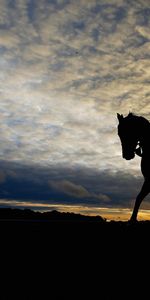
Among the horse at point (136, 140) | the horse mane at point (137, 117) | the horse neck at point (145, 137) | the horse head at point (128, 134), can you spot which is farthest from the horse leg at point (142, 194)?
the horse mane at point (137, 117)

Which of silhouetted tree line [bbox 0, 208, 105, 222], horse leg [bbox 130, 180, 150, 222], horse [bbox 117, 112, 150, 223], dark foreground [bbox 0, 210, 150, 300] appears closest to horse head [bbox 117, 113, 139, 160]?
horse [bbox 117, 112, 150, 223]

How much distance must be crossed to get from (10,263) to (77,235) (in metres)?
3.15

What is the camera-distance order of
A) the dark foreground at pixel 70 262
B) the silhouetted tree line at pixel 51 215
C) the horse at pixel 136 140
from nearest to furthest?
1. the dark foreground at pixel 70 262
2. the horse at pixel 136 140
3. the silhouetted tree line at pixel 51 215

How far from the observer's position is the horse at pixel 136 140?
11398 mm

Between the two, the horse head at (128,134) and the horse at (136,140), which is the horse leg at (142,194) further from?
the horse head at (128,134)

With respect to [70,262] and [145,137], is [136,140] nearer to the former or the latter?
[145,137]

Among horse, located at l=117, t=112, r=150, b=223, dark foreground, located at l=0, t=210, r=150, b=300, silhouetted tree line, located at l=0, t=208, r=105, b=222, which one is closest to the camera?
dark foreground, located at l=0, t=210, r=150, b=300

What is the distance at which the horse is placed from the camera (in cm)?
1140

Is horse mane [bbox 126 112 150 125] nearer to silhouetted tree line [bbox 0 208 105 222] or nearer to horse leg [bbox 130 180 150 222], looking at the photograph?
horse leg [bbox 130 180 150 222]

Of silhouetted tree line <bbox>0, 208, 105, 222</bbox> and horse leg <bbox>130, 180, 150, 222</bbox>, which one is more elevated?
horse leg <bbox>130, 180, 150, 222</bbox>

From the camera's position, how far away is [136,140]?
11.5m

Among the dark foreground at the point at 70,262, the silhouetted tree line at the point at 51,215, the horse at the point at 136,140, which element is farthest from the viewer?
the silhouetted tree line at the point at 51,215

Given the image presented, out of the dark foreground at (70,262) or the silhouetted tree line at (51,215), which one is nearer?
the dark foreground at (70,262)

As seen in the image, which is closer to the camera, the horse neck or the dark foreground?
the dark foreground
